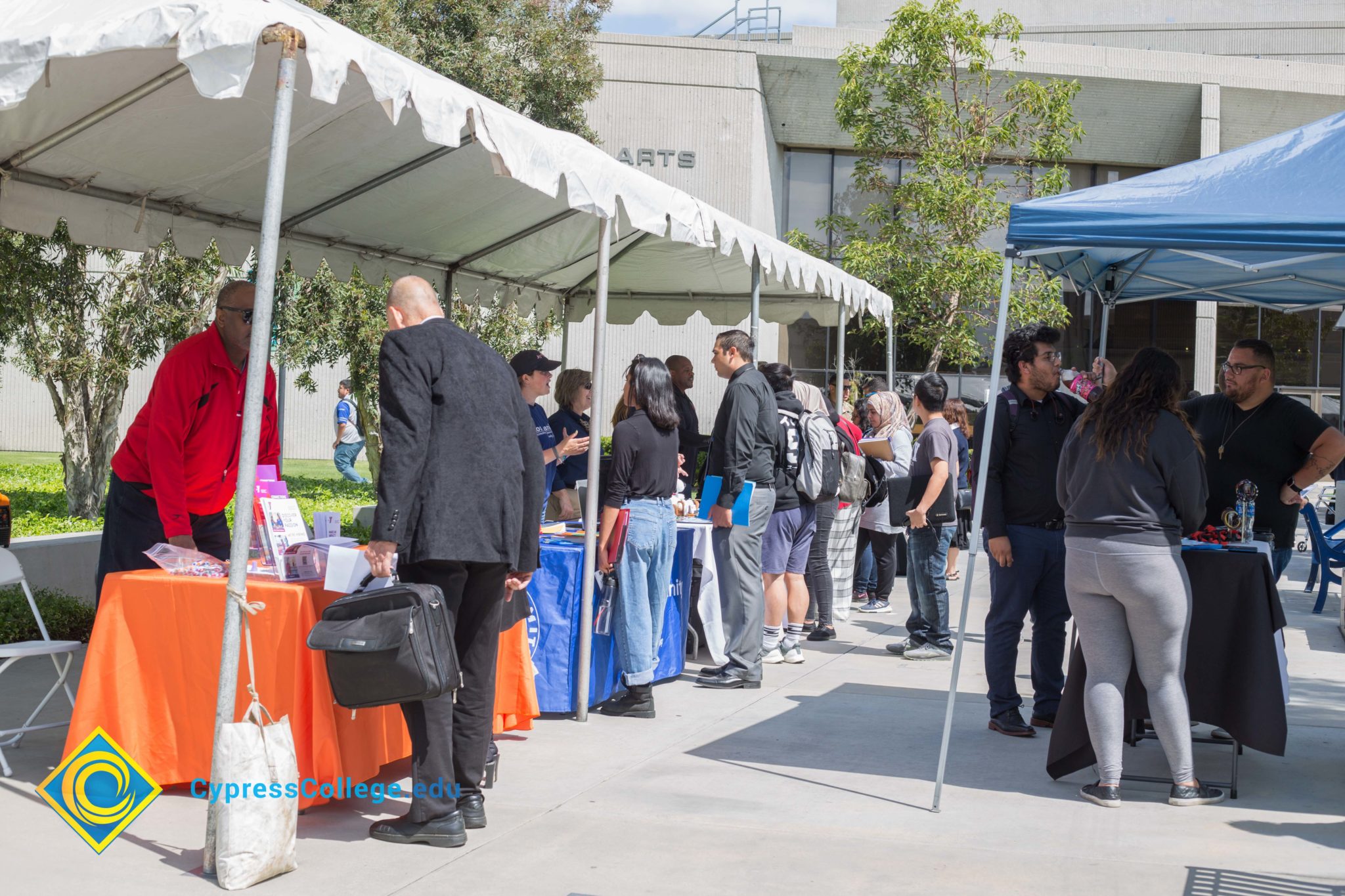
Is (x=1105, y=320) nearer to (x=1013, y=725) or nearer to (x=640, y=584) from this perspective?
(x=1013, y=725)

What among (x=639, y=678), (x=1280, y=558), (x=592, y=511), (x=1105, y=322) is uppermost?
(x=1105, y=322)

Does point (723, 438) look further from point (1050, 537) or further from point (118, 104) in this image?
point (118, 104)

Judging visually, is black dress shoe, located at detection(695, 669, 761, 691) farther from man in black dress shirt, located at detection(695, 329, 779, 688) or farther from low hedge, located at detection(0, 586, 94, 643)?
low hedge, located at detection(0, 586, 94, 643)

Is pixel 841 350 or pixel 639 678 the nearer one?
pixel 639 678

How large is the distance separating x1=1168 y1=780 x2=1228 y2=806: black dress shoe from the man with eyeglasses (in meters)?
0.94

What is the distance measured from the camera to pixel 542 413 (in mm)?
7965

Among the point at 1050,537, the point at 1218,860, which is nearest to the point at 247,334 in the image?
the point at 1050,537

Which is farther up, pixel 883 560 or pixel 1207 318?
pixel 1207 318

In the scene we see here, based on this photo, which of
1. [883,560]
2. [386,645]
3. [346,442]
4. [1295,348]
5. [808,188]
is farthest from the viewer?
[808,188]

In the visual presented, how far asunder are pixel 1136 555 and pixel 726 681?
2868mm

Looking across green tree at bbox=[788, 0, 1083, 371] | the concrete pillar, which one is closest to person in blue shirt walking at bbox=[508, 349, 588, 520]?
green tree at bbox=[788, 0, 1083, 371]

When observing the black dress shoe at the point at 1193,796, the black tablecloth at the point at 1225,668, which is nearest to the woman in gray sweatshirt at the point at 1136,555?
the black dress shoe at the point at 1193,796

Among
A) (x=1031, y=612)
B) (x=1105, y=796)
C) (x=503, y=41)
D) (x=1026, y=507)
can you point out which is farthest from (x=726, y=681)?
(x=503, y=41)

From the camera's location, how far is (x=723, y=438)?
6703 millimetres
